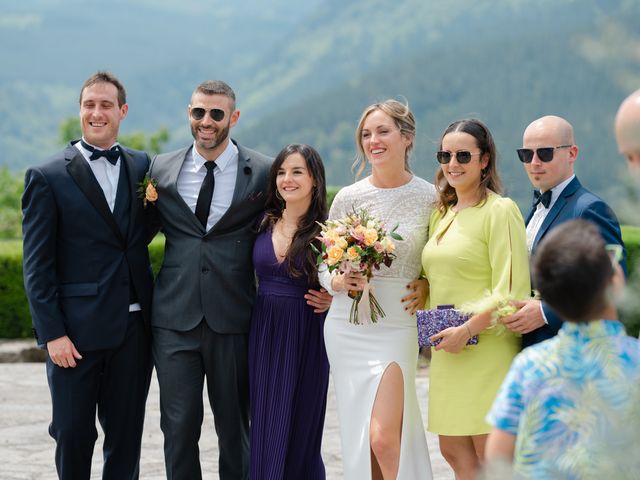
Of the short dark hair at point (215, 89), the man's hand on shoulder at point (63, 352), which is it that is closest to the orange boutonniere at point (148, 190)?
the short dark hair at point (215, 89)

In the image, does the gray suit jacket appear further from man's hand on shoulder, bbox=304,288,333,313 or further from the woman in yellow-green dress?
the woman in yellow-green dress

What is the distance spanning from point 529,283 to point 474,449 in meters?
0.89

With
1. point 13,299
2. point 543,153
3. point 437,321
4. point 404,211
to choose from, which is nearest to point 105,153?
A: point 404,211

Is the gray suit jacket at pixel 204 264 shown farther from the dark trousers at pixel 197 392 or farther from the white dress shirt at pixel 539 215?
the white dress shirt at pixel 539 215

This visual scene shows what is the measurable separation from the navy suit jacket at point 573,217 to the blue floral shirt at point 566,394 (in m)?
1.87

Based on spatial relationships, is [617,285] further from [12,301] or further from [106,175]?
[12,301]

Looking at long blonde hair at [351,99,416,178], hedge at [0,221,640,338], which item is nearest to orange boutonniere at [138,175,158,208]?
long blonde hair at [351,99,416,178]

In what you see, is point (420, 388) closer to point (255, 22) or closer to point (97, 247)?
point (97, 247)

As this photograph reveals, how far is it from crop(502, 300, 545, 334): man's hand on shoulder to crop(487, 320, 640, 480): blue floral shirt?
1938mm

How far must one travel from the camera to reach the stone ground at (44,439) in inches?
277

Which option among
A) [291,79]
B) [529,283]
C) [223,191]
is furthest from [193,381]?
[291,79]

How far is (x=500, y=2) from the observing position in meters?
110

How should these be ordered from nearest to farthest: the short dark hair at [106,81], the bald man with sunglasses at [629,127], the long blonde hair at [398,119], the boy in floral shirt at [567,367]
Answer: the boy in floral shirt at [567,367] < the bald man with sunglasses at [629,127] < the long blonde hair at [398,119] < the short dark hair at [106,81]

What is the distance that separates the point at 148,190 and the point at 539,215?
2163mm
